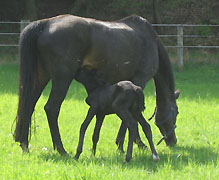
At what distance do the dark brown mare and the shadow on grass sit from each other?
15.5 inches

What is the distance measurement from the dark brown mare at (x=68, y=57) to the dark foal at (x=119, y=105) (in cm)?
38

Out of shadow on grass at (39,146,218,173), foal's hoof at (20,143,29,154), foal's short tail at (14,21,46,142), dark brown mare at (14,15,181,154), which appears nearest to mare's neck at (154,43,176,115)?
dark brown mare at (14,15,181,154)

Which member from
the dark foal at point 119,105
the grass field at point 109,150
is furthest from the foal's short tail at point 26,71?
the dark foal at point 119,105

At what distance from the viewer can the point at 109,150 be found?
6816mm

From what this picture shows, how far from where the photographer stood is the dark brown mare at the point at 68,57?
20.9 feet

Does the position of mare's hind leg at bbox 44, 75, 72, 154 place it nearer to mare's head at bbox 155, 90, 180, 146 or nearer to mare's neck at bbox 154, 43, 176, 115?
mare's neck at bbox 154, 43, 176, 115

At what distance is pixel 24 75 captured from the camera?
641cm

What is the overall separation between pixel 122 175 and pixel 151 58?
101 inches

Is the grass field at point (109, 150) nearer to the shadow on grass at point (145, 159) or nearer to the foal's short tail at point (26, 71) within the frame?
the shadow on grass at point (145, 159)

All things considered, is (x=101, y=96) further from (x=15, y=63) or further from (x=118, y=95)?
(x=15, y=63)

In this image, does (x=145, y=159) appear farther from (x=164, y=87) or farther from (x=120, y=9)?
(x=120, y=9)

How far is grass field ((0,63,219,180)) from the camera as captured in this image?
17.3ft

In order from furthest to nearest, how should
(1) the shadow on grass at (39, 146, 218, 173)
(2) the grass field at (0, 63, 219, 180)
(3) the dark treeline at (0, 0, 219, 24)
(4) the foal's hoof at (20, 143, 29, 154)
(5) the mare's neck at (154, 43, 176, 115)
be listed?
1. (3) the dark treeline at (0, 0, 219, 24)
2. (5) the mare's neck at (154, 43, 176, 115)
3. (4) the foal's hoof at (20, 143, 29, 154)
4. (1) the shadow on grass at (39, 146, 218, 173)
5. (2) the grass field at (0, 63, 219, 180)

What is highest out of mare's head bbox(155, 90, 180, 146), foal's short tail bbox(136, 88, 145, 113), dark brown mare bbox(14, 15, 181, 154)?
dark brown mare bbox(14, 15, 181, 154)
